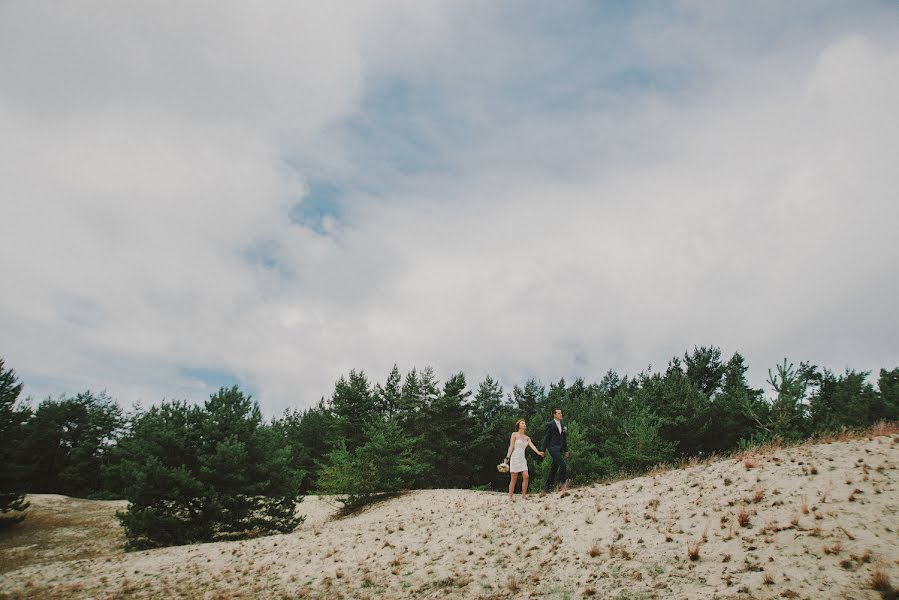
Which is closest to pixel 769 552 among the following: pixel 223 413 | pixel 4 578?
pixel 4 578

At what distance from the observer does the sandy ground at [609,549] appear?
21.9 feet

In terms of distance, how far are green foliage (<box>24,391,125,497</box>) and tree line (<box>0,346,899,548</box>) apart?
161 mm

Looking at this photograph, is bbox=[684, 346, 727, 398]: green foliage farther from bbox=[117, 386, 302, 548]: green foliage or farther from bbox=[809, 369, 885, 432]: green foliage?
bbox=[117, 386, 302, 548]: green foliage

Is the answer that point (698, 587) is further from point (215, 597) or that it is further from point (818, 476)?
point (215, 597)

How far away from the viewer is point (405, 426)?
43.8 meters

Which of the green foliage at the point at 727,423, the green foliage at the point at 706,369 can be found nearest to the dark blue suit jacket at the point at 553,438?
the green foliage at the point at 727,423

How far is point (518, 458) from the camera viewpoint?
44.0ft

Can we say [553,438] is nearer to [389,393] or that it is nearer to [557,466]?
[557,466]

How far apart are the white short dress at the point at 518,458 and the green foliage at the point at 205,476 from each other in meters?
14.0

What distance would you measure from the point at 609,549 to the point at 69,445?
68.7 meters

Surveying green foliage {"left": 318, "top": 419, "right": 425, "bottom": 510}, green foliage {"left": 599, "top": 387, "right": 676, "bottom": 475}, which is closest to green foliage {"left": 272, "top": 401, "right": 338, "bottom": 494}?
green foliage {"left": 318, "top": 419, "right": 425, "bottom": 510}

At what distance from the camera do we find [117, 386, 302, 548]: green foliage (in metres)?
19.5

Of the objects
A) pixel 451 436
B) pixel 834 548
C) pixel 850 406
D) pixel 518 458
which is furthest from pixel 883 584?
pixel 850 406

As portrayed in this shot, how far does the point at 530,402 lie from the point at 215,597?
49.1m
